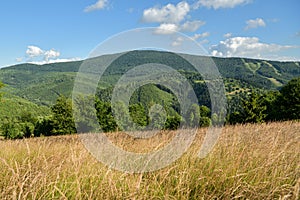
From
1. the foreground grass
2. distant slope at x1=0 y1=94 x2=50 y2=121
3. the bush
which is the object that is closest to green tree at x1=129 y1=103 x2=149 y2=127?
the foreground grass

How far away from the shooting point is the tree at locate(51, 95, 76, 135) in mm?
52219

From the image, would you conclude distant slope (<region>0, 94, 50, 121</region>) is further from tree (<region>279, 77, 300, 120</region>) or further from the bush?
tree (<region>279, 77, 300, 120</region>)

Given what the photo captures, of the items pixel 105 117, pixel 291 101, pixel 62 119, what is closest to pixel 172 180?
pixel 291 101

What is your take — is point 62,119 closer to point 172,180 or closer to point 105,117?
point 105,117

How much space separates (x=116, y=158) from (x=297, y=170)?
8.09ft

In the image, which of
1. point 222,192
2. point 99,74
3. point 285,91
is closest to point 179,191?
point 222,192

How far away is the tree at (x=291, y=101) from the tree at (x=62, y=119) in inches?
1482

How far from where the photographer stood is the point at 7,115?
384 ft

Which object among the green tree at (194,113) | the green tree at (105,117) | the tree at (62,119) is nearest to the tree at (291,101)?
the green tree at (105,117)

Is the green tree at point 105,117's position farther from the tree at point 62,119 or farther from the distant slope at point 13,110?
the distant slope at point 13,110

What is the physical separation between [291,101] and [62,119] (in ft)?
134

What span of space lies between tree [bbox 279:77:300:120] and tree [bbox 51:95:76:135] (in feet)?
123

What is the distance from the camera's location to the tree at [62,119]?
52219 millimetres

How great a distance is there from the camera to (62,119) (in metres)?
52.3
